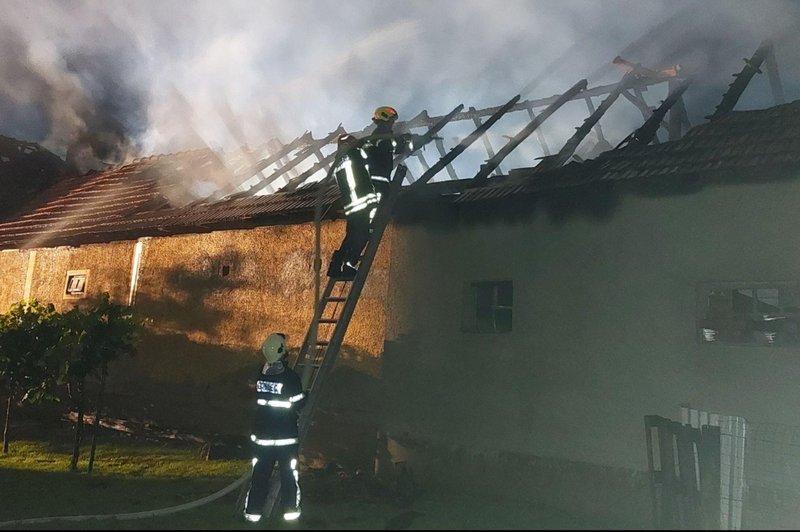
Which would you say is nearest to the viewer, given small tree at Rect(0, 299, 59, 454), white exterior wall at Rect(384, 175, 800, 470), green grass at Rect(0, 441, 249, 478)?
white exterior wall at Rect(384, 175, 800, 470)

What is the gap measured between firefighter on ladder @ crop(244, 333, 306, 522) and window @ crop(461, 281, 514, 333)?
2594 mm

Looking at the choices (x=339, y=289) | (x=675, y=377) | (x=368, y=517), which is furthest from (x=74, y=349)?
(x=675, y=377)

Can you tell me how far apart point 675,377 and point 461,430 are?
7.38 feet

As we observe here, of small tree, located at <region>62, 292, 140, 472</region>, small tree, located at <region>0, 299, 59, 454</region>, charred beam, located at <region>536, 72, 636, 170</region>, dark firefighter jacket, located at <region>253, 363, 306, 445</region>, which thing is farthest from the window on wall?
small tree, located at <region>0, 299, 59, 454</region>

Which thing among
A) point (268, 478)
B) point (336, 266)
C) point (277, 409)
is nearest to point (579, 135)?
point (336, 266)

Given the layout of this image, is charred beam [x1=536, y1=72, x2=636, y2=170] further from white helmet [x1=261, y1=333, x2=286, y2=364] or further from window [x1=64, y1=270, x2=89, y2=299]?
window [x1=64, y1=270, x2=89, y2=299]

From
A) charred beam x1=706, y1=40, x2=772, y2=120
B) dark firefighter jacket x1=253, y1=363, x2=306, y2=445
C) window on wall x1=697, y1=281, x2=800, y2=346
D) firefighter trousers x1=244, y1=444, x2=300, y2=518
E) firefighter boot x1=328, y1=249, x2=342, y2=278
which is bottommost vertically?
firefighter trousers x1=244, y1=444, x2=300, y2=518

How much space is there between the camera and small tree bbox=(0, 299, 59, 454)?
7.30 meters

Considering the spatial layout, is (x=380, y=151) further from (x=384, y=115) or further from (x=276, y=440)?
(x=276, y=440)

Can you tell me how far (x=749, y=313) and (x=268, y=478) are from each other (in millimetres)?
4259

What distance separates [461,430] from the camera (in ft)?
20.6

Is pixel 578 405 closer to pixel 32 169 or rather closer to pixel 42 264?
pixel 42 264

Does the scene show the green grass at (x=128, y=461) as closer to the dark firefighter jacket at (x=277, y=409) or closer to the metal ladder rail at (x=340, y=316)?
the metal ladder rail at (x=340, y=316)

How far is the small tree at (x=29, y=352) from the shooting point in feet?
24.0
